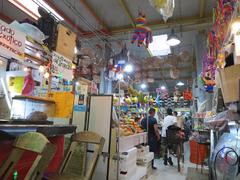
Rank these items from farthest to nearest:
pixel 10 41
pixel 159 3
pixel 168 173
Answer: pixel 168 173 < pixel 159 3 < pixel 10 41

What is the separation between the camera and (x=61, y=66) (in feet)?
9.66

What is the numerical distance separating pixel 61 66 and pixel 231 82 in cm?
219

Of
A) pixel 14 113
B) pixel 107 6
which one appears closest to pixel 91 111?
pixel 14 113

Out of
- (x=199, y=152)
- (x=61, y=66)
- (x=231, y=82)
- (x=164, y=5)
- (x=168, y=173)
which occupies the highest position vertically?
(x=164, y=5)

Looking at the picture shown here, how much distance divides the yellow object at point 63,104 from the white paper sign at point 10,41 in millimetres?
947

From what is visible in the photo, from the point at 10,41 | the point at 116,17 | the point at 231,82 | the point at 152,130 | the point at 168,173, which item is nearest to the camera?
the point at 231,82

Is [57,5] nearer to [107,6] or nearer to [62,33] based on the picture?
[107,6]

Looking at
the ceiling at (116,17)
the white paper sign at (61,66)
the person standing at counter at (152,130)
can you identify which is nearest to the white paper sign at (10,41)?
the white paper sign at (61,66)

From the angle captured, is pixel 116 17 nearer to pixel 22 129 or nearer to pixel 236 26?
pixel 236 26

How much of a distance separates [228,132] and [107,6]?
16.2 ft

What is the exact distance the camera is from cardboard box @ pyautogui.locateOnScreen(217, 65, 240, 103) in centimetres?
175

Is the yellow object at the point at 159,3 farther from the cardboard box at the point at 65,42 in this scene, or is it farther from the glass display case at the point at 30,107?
the glass display case at the point at 30,107

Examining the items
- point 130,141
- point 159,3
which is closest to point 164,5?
point 159,3

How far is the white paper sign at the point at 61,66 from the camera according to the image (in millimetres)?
2822
